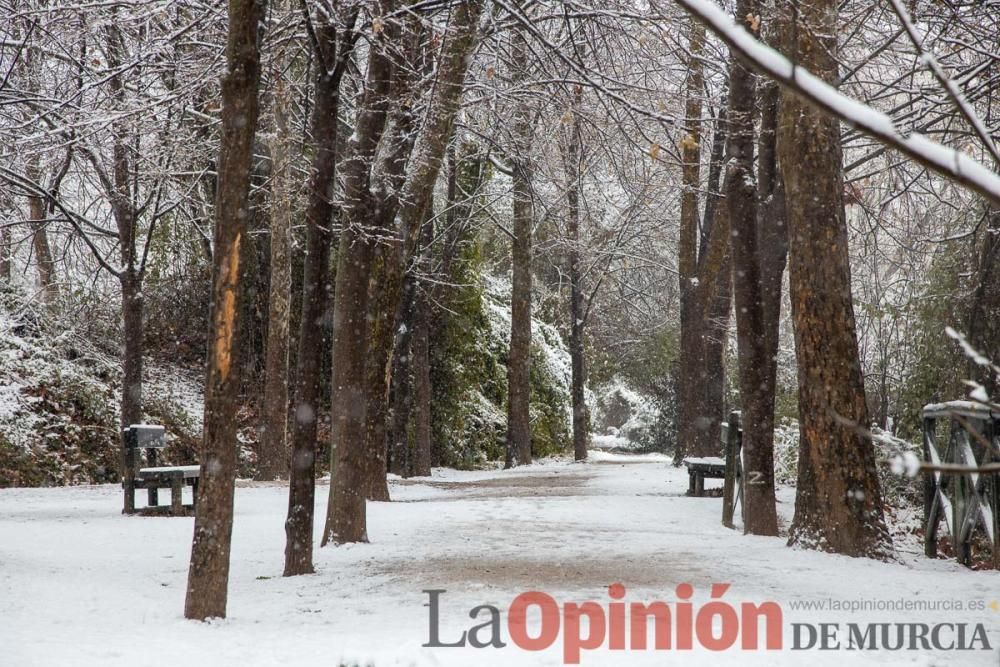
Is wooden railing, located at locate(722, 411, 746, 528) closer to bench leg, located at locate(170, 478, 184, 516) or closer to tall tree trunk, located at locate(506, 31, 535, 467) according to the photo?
bench leg, located at locate(170, 478, 184, 516)

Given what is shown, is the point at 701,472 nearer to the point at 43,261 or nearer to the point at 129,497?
the point at 129,497

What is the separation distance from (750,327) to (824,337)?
1687mm

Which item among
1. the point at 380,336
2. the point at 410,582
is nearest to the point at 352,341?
the point at 410,582

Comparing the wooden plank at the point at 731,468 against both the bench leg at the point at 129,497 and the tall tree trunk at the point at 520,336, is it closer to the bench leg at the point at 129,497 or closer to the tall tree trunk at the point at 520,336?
the bench leg at the point at 129,497

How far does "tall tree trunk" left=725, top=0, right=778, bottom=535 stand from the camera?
8.95 m

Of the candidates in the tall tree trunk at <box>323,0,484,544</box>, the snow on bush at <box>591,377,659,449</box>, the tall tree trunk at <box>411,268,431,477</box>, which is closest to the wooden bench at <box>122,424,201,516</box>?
the tall tree trunk at <box>323,0,484,544</box>

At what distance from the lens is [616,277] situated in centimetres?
2545

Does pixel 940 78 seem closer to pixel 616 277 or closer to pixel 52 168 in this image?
pixel 52 168

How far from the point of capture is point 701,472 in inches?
490

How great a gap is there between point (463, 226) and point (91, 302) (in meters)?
7.41

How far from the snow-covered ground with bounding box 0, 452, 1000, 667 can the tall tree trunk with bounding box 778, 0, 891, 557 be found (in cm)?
32

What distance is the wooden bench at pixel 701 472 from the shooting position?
478 inches

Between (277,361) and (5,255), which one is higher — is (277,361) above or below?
below

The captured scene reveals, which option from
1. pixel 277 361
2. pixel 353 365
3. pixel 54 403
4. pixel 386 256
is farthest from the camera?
pixel 54 403
